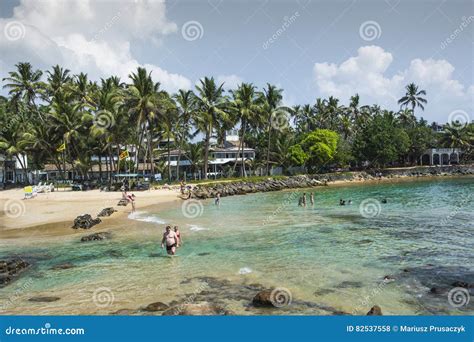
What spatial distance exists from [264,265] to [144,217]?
52.7 ft

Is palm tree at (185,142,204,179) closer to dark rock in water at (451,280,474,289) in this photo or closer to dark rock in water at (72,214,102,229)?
dark rock in water at (72,214,102,229)

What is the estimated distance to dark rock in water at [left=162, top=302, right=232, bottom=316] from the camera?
995 centimetres

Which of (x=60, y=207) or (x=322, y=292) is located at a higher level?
(x=60, y=207)

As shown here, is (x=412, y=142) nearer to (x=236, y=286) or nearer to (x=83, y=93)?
(x=83, y=93)

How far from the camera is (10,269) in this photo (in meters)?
15.4

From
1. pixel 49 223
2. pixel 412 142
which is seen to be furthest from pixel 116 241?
pixel 412 142

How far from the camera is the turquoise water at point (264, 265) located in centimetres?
1164

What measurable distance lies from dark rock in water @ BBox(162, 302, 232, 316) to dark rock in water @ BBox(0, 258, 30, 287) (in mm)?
7529

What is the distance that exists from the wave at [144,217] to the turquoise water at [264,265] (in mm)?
483

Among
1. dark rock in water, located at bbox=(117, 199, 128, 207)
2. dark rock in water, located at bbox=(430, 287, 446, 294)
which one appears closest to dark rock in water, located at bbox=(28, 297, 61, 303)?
dark rock in water, located at bbox=(430, 287, 446, 294)

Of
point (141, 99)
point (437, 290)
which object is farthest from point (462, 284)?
point (141, 99)

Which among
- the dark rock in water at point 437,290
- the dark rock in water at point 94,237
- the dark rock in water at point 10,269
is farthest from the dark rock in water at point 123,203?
the dark rock in water at point 437,290

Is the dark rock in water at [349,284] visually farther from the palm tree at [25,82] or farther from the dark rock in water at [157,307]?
the palm tree at [25,82]

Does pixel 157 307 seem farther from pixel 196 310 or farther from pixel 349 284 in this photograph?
pixel 349 284
